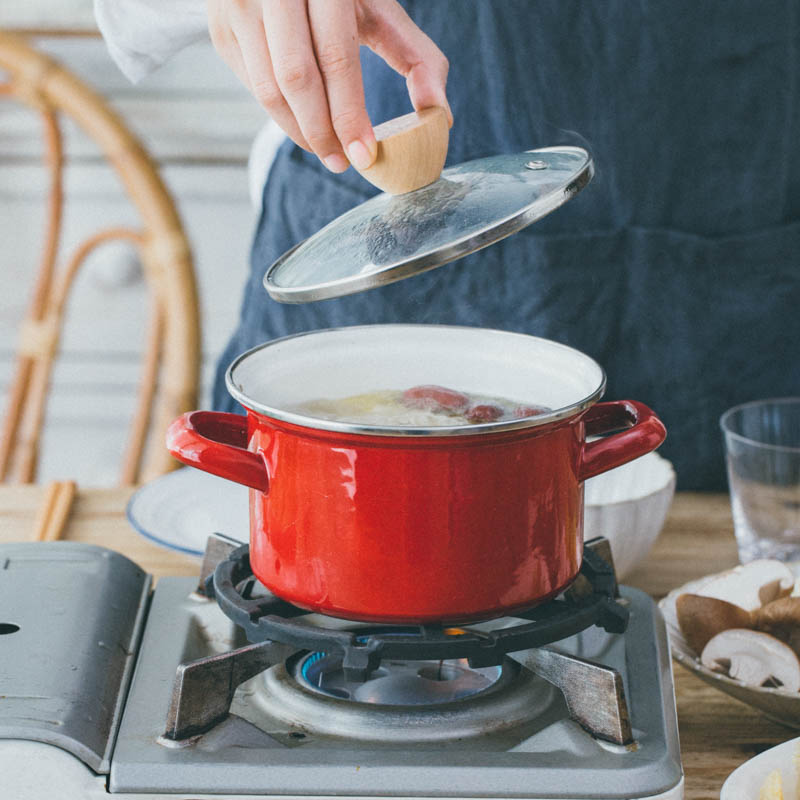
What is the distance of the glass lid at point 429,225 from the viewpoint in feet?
2.10

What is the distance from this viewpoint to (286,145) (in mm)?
1381

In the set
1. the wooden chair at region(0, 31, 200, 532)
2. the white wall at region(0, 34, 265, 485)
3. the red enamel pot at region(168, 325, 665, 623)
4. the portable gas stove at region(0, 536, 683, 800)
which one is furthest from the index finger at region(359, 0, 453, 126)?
the white wall at region(0, 34, 265, 485)

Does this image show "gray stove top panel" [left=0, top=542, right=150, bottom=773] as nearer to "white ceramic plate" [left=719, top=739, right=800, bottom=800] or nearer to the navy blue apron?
"white ceramic plate" [left=719, top=739, right=800, bottom=800]

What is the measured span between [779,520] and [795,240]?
1.42ft

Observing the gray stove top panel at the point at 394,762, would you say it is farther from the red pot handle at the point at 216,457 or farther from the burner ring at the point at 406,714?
the red pot handle at the point at 216,457

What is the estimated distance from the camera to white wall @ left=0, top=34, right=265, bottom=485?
2.25 meters

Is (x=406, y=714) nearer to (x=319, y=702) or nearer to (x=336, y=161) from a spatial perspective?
(x=319, y=702)

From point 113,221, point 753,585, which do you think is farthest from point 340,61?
point 113,221

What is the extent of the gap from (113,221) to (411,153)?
5.87 ft

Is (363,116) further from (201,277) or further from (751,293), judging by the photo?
(201,277)

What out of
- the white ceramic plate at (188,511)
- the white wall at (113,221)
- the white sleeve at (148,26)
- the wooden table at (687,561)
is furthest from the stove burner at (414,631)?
the white wall at (113,221)

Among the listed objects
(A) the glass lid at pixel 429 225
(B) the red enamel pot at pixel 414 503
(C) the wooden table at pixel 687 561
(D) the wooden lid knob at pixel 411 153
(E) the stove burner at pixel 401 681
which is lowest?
(C) the wooden table at pixel 687 561

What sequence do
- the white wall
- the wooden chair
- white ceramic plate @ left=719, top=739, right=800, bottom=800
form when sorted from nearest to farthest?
white ceramic plate @ left=719, top=739, right=800, bottom=800 → the wooden chair → the white wall

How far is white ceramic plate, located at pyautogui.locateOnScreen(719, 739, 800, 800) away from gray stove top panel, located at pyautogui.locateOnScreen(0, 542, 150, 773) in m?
0.36
